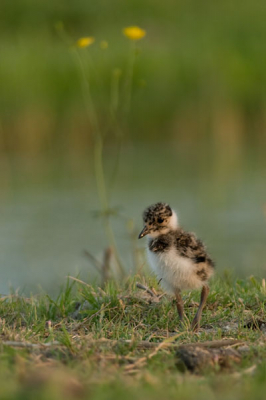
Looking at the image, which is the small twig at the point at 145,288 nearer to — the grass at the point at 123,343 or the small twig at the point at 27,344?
the grass at the point at 123,343

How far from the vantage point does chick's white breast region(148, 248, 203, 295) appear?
523 centimetres

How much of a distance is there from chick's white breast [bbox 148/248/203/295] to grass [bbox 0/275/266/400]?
21cm

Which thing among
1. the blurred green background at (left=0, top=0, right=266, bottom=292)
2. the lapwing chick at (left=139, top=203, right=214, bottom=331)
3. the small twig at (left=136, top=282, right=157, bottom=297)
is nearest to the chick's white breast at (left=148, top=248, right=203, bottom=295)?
the lapwing chick at (left=139, top=203, right=214, bottom=331)

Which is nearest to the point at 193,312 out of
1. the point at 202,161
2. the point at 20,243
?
the point at 20,243

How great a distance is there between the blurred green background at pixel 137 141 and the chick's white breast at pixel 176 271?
17.4 ft

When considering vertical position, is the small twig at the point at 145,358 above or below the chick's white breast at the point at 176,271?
below

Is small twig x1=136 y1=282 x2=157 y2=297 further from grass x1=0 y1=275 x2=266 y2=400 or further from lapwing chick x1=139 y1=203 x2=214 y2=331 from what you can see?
lapwing chick x1=139 y1=203 x2=214 y2=331

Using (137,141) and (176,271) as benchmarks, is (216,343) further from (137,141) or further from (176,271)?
(137,141)

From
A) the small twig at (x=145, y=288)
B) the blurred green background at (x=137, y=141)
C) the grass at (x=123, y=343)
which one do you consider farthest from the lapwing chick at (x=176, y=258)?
the blurred green background at (x=137, y=141)

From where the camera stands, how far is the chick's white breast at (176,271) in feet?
17.2

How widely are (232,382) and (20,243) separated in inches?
343

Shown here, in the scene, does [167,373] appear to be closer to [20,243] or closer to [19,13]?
[20,243]

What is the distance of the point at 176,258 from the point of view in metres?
5.23

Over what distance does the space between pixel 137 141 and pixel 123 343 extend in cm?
1417
